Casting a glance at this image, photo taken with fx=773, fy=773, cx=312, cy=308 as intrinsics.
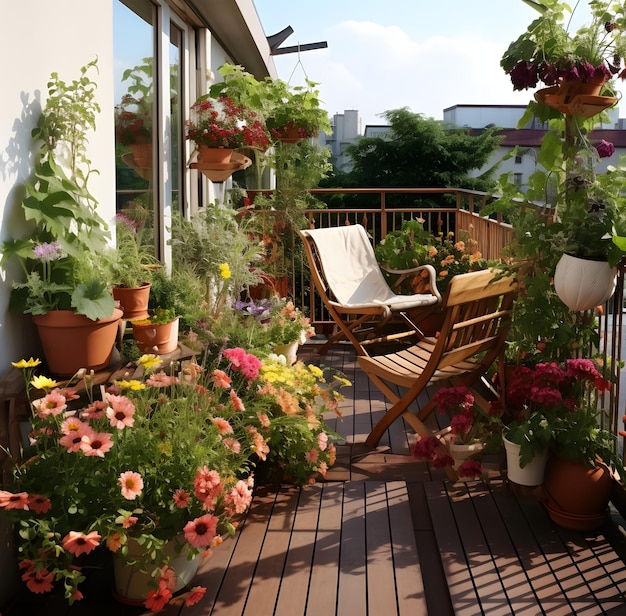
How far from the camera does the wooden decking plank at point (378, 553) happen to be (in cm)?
242

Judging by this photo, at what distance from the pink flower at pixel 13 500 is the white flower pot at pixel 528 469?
5.87 ft

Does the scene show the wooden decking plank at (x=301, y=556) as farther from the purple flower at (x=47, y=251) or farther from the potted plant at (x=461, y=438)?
Result: the purple flower at (x=47, y=251)

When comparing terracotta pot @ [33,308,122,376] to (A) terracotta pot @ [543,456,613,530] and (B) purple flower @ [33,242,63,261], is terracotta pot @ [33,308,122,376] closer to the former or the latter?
(B) purple flower @ [33,242,63,261]

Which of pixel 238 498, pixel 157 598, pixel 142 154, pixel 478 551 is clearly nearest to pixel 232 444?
pixel 238 498

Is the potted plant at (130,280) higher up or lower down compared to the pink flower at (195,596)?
higher up

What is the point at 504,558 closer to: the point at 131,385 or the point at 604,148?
the point at 131,385

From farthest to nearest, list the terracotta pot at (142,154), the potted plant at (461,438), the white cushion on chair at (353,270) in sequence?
the white cushion on chair at (353,270) < the terracotta pot at (142,154) < the potted plant at (461,438)

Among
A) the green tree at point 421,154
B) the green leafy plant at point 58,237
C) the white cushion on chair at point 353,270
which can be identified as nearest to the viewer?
the green leafy plant at point 58,237

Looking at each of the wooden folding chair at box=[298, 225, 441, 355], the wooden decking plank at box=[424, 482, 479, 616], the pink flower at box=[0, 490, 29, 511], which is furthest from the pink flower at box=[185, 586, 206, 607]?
the wooden folding chair at box=[298, 225, 441, 355]

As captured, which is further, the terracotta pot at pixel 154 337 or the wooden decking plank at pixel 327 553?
the terracotta pot at pixel 154 337

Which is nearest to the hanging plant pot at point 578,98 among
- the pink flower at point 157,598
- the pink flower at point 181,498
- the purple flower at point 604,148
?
the purple flower at point 604,148

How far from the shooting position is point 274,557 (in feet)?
8.89

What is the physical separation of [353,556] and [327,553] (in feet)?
0.31

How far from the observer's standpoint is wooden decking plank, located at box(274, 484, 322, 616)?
7.88ft
